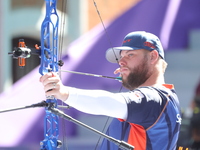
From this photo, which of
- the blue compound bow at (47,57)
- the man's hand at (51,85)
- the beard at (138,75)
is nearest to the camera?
the man's hand at (51,85)

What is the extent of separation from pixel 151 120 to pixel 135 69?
0.33 meters

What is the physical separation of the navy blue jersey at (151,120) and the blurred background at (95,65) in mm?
2325

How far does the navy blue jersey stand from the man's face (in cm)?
12

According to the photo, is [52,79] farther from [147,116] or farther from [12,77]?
[12,77]

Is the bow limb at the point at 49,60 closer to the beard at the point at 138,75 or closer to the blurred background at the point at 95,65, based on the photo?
the beard at the point at 138,75

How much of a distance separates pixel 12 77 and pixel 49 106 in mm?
7096

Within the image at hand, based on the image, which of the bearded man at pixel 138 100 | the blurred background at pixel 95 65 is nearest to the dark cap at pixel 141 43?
the bearded man at pixel 138 100

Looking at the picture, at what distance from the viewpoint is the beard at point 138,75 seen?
2.81 meters

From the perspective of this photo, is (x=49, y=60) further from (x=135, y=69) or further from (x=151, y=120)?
(x=151, y=120)

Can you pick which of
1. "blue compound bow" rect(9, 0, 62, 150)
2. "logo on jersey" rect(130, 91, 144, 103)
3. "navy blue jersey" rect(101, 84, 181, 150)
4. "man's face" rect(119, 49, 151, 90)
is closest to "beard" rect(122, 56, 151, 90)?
"man's face" rect(119, 49, 151, 90)

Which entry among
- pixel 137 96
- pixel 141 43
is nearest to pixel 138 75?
pixel 141 43

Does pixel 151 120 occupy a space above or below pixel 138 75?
below

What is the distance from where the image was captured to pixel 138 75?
2811 mm

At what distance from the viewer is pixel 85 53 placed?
7.12 m
